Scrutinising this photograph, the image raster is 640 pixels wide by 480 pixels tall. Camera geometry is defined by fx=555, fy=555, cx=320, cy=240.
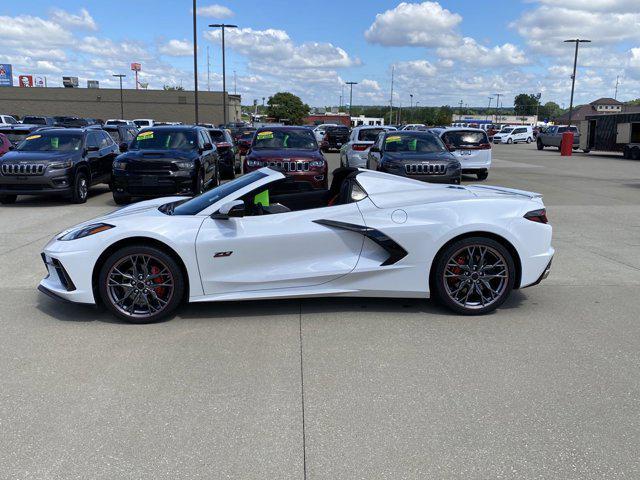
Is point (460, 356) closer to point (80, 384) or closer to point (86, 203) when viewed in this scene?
point (80, 384)

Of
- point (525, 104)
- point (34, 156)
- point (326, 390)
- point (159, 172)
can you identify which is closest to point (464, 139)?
point (159, 172)

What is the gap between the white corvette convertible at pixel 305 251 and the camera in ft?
15.8

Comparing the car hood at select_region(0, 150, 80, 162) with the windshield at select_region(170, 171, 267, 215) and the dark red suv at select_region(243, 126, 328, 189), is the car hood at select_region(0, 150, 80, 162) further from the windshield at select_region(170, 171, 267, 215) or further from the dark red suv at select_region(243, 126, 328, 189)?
the windshield at select_region(170, 171, 267, 215)

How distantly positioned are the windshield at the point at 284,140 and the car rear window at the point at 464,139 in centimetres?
663

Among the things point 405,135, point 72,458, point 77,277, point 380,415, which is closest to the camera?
point 72,458

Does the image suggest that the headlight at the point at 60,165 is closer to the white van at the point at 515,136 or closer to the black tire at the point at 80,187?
the black tire at the point at 80,187

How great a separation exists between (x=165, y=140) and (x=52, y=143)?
2.69m

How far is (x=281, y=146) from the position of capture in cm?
1309

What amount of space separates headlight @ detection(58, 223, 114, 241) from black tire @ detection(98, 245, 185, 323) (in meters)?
0.25

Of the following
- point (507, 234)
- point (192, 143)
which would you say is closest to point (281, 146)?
point (192, 143)

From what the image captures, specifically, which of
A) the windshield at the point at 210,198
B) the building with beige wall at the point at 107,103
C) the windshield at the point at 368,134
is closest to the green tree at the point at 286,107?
the building with beige wall at the point at 107,103

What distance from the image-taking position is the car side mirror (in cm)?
480

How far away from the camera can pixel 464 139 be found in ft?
59.7

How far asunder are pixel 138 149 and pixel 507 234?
9543mm
